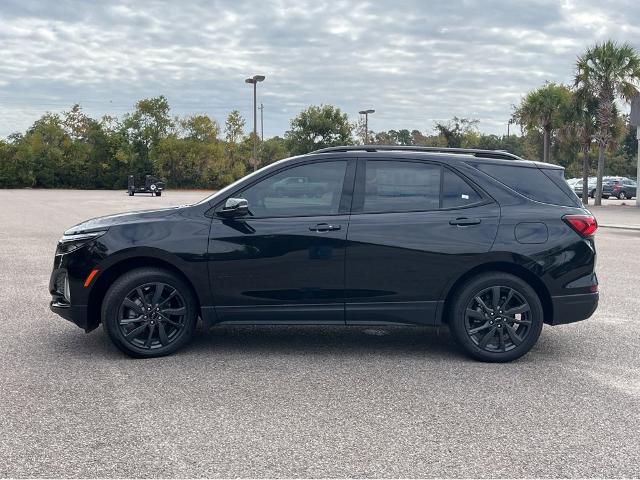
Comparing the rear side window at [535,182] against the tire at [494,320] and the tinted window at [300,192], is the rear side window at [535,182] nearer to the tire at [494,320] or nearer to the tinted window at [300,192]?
the tire at [494,320]

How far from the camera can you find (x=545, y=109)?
39.9 meters

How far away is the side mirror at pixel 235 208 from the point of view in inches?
223

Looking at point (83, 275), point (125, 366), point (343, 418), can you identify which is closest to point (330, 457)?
point (343, 418)

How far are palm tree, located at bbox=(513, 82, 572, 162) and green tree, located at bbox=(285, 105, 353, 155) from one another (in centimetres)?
2219

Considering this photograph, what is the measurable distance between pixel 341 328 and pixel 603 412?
118 inches

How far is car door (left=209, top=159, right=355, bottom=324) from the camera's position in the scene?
5668 millimetres

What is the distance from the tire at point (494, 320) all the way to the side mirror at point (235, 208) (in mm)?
1890

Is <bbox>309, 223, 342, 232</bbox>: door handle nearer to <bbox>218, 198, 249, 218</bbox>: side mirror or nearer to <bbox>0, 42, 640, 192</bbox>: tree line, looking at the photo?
<bbox>218, 198, 249, 218</bbox>: side mirror

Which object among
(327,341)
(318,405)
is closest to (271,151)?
(327,341)

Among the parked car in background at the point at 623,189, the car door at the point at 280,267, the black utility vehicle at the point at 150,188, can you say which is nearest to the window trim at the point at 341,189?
the car door at the point at 280,267

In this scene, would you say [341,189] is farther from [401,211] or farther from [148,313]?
[148,313]

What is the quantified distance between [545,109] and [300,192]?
122 ft

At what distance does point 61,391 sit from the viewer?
4.89m

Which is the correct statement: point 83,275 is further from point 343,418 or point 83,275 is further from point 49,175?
point 49,175
